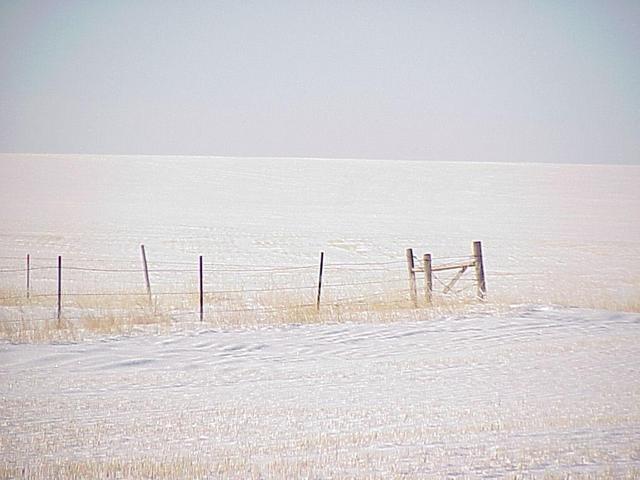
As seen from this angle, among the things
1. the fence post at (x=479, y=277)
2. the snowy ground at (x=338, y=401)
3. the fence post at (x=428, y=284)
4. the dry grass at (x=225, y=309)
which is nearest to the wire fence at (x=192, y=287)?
the dry grass at (x=225, y=309)

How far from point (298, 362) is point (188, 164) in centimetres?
3551

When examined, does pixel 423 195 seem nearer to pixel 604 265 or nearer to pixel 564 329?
pixel 604 265

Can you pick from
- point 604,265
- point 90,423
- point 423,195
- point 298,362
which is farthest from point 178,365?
point 423,195

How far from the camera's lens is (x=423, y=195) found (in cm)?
3362

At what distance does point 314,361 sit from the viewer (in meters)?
7.86

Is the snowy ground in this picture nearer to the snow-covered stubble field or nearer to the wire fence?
the snow-covered stubble field

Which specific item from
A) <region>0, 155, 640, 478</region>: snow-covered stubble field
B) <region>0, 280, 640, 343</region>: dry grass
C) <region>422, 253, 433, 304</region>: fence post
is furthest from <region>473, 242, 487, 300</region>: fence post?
<region>422, 253, 433, 304</region>: fence post

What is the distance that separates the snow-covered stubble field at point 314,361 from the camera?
4.76 m

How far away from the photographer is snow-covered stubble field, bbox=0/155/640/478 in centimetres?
476

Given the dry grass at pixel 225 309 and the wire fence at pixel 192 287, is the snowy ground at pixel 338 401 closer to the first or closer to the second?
the dry grass at pixel 225 309

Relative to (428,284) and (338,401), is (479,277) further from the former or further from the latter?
(338,401)

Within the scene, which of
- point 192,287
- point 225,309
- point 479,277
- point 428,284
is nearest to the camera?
point 225,309

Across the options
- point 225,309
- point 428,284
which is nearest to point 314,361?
point 225,309

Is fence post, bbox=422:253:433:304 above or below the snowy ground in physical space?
above
